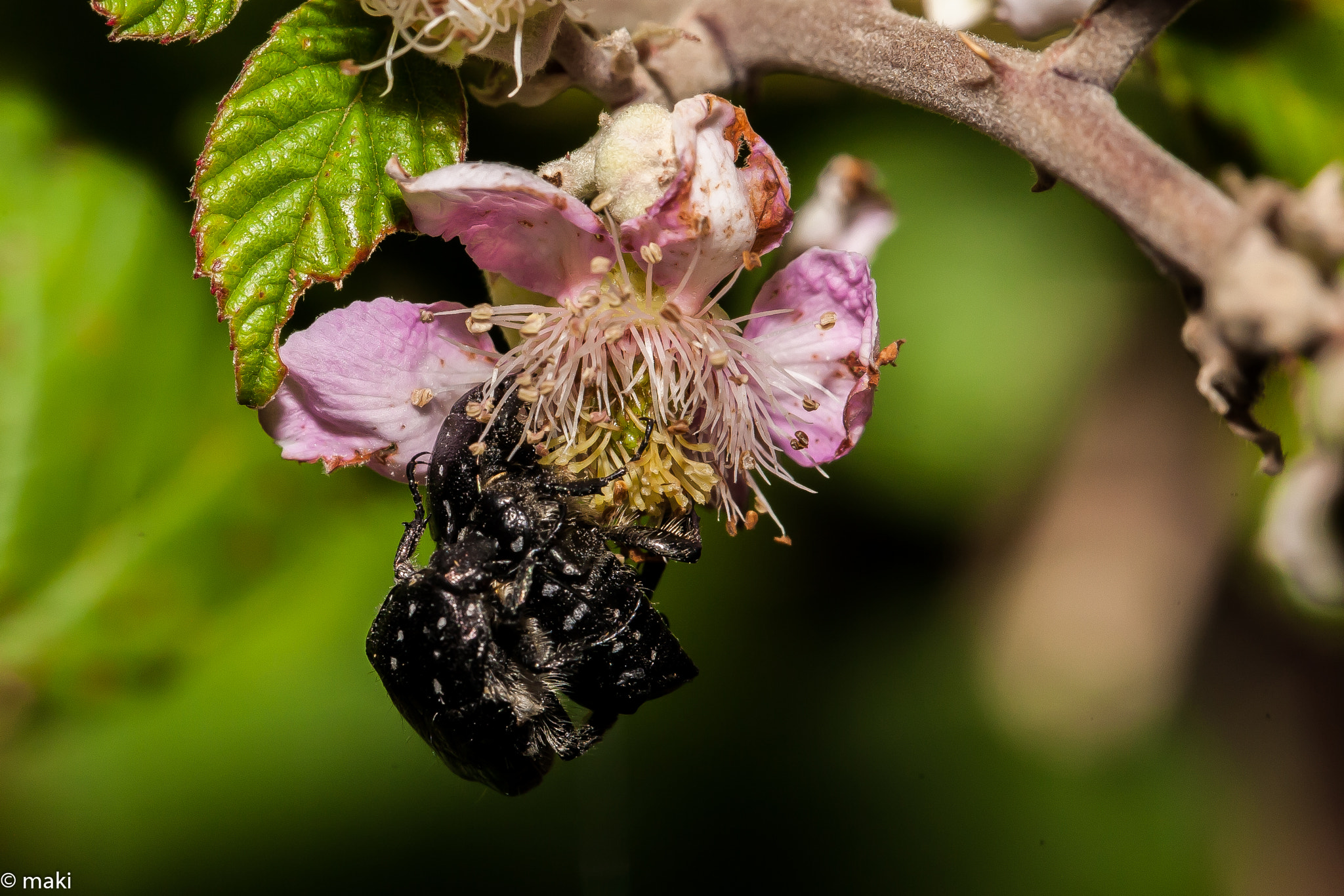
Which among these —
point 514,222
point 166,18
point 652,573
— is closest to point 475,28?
point 514,222

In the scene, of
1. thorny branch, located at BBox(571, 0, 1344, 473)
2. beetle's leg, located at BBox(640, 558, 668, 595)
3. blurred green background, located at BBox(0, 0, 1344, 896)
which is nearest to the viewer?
thorny branch, located at BBox(571, 0, 1344, 473)

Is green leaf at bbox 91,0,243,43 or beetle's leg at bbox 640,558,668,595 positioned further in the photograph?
beetle's leg at bbox 640,558,668,595

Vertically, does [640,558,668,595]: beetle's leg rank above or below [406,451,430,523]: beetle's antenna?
below

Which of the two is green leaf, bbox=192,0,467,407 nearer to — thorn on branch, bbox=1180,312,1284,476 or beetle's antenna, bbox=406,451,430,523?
beetle's antenna, bbox=406,451,430,523

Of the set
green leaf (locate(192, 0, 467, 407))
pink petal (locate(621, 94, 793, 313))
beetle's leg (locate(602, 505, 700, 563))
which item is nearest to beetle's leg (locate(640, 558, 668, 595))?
beetle's leg (locate(602, 505, 700, 563))

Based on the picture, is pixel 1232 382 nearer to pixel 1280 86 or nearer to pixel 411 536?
pixel 1280 86

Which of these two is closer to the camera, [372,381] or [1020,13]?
[372,381]

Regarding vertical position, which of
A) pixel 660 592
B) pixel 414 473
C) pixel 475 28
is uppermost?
pixel 475 28

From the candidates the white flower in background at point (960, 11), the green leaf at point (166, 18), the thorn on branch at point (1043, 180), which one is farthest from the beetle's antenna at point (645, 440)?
the white flower in background at point (960, 11)
